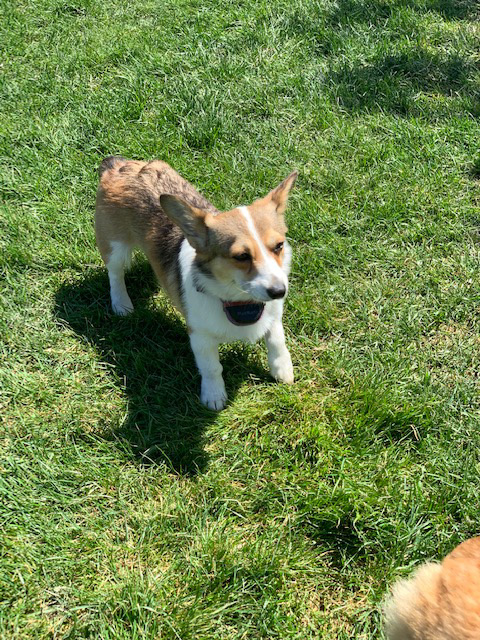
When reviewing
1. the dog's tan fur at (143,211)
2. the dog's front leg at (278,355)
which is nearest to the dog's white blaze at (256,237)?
the dog's front leg at (278,355)

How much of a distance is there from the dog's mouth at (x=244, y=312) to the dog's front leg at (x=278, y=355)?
269mm

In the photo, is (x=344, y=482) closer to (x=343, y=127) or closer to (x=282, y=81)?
(x=343, y=127)

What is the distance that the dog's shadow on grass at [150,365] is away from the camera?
3249mm

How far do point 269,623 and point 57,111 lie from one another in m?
4.72

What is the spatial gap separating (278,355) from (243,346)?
16.4 inches

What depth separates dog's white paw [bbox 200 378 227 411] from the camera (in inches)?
132

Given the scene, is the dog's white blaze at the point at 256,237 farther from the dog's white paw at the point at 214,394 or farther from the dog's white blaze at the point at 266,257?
the dog's white paw at the point at 214,394

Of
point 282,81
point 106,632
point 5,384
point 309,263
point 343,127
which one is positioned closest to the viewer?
point 106,632

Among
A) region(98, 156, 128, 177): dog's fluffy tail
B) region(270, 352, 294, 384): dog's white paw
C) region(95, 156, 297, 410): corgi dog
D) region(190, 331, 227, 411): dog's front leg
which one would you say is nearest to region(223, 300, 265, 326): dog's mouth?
region(95, 156, 297, 410): corgi dog

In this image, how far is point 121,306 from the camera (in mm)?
3959

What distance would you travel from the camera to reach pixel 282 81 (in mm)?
5402

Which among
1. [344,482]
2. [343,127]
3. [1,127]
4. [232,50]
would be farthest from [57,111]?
[344,482]

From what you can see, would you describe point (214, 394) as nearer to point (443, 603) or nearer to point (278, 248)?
point (278, 248)

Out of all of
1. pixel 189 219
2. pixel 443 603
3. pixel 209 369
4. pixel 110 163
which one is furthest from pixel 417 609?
pixel 110 163
